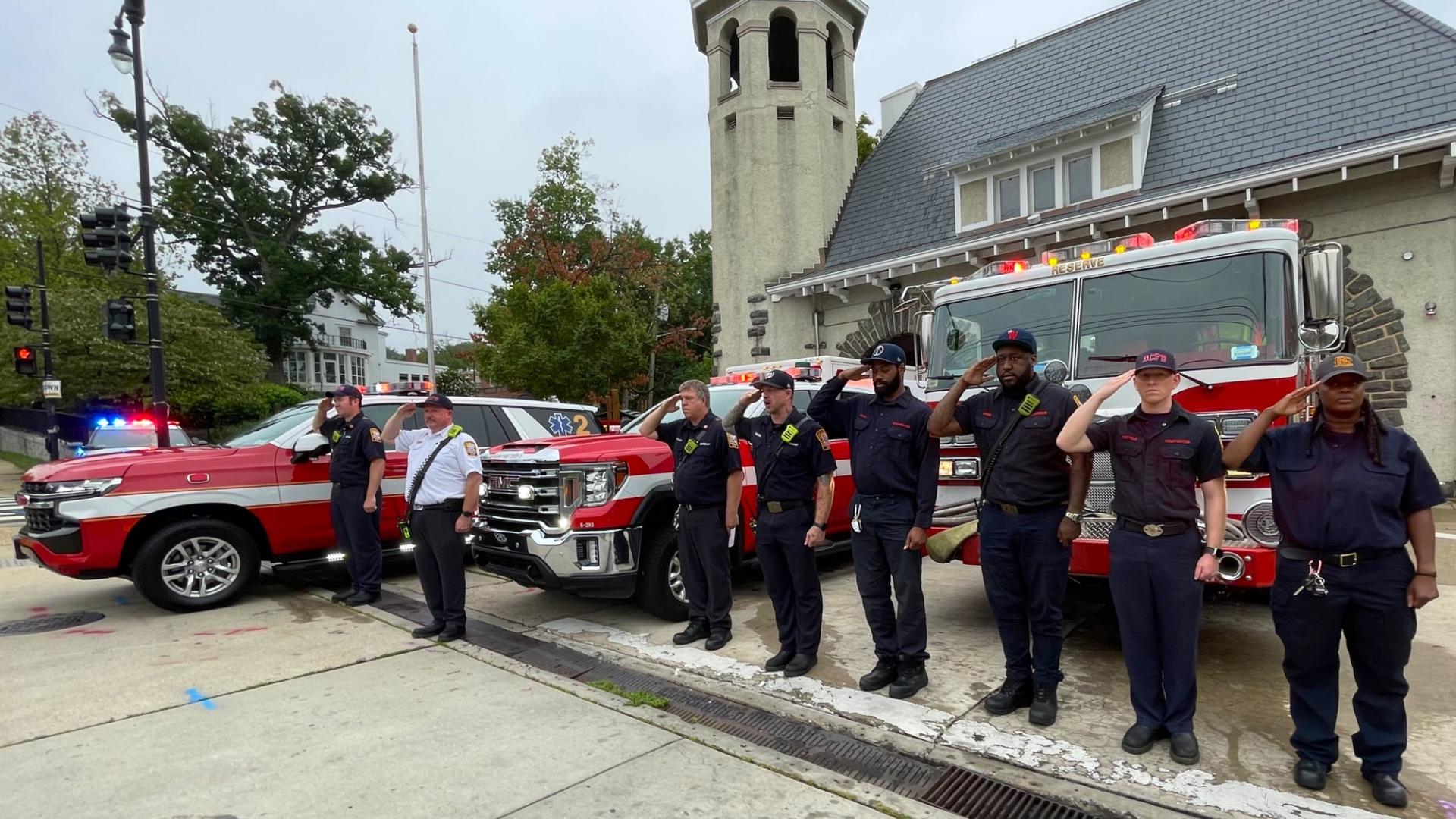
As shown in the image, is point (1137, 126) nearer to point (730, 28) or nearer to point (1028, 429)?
point (730, 28)

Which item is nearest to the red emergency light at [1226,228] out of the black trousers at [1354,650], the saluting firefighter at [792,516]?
the black trousers at [1354,650]

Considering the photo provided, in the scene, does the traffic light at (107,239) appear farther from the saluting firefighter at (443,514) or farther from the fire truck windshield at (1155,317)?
Result: the fire truck windshield at (1155,317)

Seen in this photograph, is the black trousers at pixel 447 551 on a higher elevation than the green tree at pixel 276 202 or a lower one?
lower

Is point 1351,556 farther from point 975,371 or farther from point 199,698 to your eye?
point 199,698

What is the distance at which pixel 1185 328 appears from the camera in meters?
4.84

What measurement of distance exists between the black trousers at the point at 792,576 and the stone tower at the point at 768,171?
11118 mm

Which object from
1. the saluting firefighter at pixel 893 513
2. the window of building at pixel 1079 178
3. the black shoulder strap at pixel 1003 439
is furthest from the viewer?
the window of building at pixel 1079 178

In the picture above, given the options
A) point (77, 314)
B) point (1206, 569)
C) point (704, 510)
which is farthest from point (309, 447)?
point (77, 314)

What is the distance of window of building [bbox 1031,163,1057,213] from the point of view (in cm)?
1305

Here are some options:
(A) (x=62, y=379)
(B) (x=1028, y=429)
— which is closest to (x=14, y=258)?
(A) (x=62, y=379)

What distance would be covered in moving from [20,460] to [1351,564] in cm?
3436

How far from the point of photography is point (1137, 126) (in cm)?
1180

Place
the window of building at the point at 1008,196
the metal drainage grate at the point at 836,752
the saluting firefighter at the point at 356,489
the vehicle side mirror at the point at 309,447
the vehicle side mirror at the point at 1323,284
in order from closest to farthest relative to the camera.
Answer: the metal drainage grate at the point at 836,752
the vehicle side mirror at the point at 1323,284
the saluting firefighter at the point at 356,489
the vehicle side mirror at the point at 309,447
the window of building at the point at 1008,196

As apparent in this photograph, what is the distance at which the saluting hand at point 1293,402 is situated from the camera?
3.02 metres
